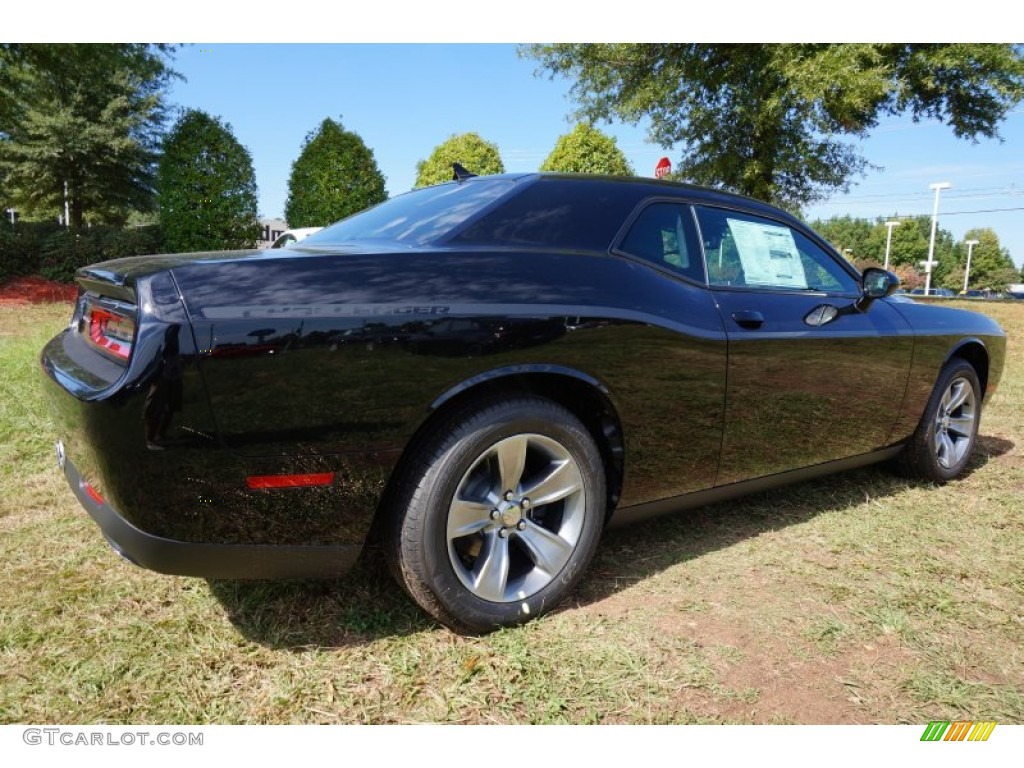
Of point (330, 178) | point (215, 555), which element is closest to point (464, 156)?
point (330, 178)

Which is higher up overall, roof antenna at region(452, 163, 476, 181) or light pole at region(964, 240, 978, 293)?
light pole at region(964, 240, 978, 293)

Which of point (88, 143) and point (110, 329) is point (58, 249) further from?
point (110, 329)

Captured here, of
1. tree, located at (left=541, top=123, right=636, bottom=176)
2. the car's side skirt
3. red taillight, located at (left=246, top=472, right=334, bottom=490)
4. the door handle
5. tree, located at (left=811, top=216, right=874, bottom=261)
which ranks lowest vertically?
the car's side skirt

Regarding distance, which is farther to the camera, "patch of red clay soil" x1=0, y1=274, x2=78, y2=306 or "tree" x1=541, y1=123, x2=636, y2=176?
"tree" x1=541, y1=123, x2=636, y2=176

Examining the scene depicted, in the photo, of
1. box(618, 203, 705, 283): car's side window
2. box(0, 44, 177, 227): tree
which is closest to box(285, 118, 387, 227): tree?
box(0, 44, 177, 227): tree

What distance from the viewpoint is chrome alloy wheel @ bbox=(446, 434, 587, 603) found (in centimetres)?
213

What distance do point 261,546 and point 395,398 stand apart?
0.54 m

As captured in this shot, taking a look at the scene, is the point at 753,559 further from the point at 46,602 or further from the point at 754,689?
the point at 46,602

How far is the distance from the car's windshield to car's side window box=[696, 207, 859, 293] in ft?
2.84

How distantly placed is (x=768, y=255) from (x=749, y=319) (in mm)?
516

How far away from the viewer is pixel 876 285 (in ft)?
10.9

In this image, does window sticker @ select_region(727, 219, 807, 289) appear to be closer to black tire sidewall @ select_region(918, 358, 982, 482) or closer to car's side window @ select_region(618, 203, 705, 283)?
car's side window @ select_region(618, 203, 705, 283)

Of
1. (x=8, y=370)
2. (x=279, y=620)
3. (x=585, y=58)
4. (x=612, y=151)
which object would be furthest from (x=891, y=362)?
(x=612, y=151)

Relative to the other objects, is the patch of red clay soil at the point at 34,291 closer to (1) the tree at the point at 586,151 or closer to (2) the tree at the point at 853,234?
(1) the tree at the point at 586,151
